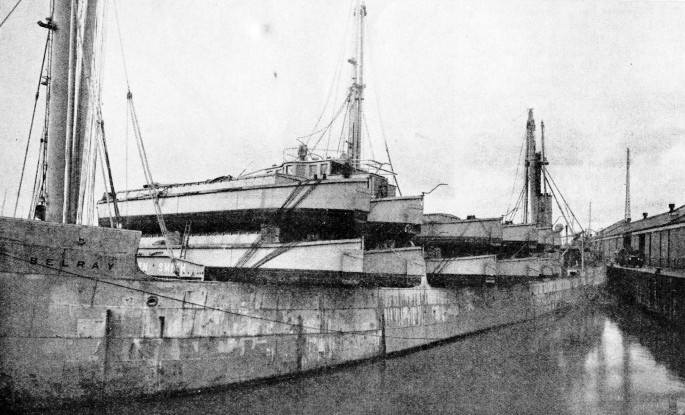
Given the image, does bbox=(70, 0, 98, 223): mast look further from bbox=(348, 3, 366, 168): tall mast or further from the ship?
bbox=(348, 3, 366, 168): tall mast

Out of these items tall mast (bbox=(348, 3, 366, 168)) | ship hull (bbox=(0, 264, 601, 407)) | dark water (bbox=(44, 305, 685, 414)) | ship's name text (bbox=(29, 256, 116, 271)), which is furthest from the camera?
tall mast (bbox=(348, 3, 366, 168))

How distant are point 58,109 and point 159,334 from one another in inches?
211

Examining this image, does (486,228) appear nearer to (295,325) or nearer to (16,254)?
(295,325)

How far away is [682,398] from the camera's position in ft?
37.7

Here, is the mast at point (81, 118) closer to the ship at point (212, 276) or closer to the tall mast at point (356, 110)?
the ship at point (212, 276)

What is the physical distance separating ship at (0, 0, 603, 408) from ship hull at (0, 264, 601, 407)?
0.09 ft

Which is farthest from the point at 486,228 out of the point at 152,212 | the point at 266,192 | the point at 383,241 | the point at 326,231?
the point at 152,212

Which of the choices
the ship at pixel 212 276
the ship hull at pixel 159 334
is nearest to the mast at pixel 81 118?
the ship at pixel 212 276

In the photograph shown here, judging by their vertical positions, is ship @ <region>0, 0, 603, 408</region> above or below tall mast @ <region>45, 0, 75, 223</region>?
below

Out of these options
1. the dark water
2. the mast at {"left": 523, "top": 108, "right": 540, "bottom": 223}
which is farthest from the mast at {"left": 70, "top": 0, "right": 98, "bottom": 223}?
the mast at {"left": 523, "top": 108, "right": 540, "bottom": 223}

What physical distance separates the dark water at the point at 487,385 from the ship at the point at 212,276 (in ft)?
2.39

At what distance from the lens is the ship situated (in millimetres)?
8930

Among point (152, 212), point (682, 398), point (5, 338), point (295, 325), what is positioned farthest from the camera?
point (152, 212)

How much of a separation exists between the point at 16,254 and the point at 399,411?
8.69 m
